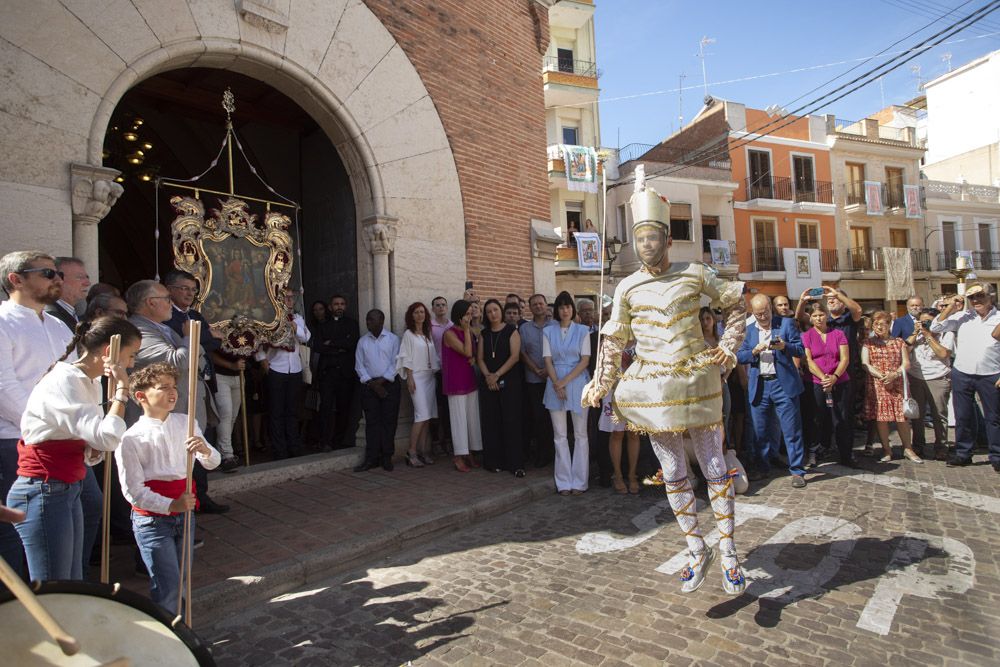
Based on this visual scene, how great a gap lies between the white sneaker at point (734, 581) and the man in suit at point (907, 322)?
6.14 meters

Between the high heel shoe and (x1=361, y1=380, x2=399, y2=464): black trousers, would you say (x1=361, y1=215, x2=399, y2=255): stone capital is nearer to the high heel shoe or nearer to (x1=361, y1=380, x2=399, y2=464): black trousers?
(x1=361, y1=380, x2=399, y2=464): black trousers

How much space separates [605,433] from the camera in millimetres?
6258

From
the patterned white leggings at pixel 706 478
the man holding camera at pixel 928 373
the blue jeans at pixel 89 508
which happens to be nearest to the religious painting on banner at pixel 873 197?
the man holding camera at pixel 928 373

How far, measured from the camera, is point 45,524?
2.60m

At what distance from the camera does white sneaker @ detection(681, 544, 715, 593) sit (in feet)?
11.3

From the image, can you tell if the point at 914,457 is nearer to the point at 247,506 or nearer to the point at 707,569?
the point at 707,569

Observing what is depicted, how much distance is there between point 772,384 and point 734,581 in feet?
10.7

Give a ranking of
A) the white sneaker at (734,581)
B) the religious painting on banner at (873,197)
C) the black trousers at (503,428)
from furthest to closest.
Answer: the religious painting on banner at (873,197), the black trousers at (503,428), the white sneaker at (734,581)

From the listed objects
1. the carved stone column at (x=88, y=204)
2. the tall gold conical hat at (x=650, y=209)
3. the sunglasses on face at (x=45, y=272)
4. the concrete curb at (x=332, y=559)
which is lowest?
the concrete curb at (x=332, y=559)

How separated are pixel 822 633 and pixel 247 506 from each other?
458cm

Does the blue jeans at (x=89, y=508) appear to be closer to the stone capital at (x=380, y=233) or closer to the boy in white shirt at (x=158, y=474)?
the boy in white shirt at (x=158, y=474)

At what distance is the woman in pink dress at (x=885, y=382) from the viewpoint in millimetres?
6836

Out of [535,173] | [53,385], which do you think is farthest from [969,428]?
[53,385]

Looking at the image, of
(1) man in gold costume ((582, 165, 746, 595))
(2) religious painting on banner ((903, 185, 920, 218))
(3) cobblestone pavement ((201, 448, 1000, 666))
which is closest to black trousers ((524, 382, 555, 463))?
(3) cobblestone pavement ((201, 448, 1000, 666))
